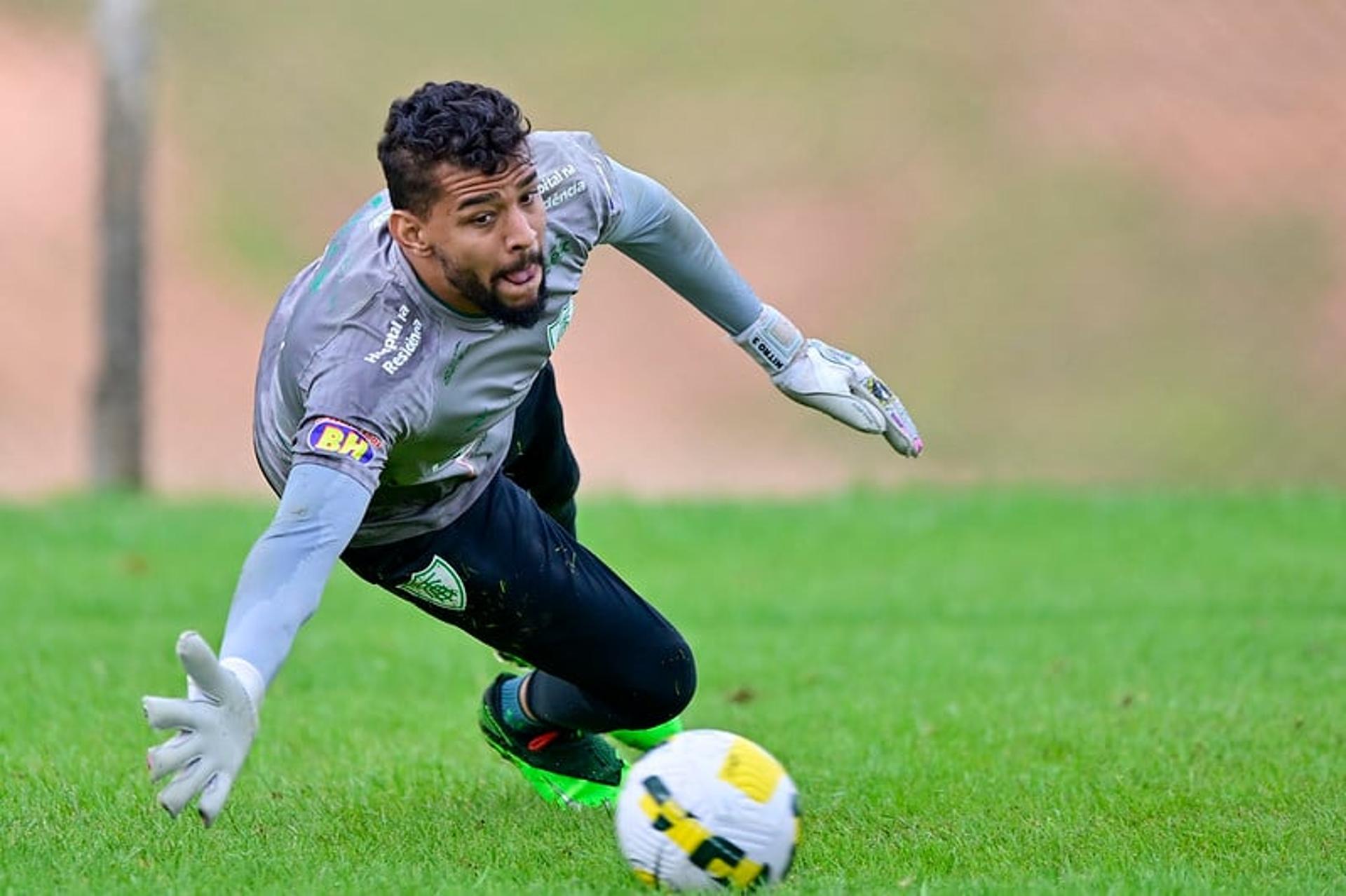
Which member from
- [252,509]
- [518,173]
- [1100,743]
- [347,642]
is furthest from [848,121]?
[518,173]

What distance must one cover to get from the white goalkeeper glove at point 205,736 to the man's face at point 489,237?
1.24 metres

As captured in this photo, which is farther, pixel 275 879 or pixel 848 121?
pixel 848 121

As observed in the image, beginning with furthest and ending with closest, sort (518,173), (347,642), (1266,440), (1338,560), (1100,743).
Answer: (1266,440) < (1338,560) < (347,642) < (1100,743) < (518,173)

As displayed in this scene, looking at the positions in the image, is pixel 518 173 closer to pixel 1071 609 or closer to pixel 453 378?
pixel 453 378

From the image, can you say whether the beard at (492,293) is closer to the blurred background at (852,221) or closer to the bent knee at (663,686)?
the bent knee at (663,686)

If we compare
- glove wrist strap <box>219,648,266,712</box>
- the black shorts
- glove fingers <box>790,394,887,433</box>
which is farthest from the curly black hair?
glove fingers <box>790,394,887,433</box>

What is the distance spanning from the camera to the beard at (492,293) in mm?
5227

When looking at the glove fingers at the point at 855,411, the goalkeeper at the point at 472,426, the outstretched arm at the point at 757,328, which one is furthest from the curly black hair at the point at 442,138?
the glove fingers at the point at 855,411

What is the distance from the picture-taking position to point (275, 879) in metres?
5.31

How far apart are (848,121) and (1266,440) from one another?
4667 mm

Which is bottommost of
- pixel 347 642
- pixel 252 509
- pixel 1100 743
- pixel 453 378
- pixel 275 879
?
pixel 252 509

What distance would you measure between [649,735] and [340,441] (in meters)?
2.44

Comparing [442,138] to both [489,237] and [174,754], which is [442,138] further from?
[174,754]

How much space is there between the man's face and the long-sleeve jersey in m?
0.11
